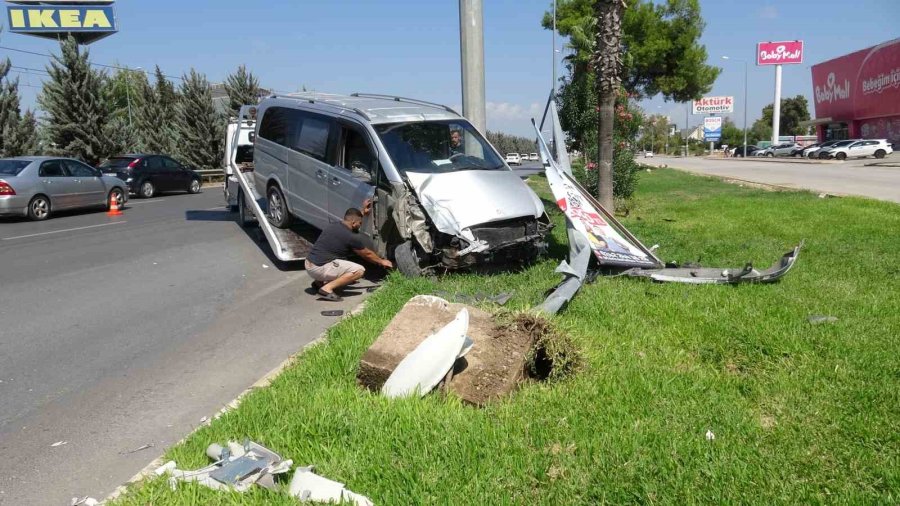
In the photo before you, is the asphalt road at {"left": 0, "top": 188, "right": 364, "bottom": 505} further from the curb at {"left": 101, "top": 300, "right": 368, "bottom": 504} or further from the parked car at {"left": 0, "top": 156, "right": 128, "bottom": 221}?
the parked car at {"left": 0, "top": 156, "right": 128, "bottom": 221}

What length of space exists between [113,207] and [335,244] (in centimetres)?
1343

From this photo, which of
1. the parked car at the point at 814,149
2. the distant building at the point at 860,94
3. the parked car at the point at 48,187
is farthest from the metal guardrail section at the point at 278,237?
the distant building at the point at 860,94

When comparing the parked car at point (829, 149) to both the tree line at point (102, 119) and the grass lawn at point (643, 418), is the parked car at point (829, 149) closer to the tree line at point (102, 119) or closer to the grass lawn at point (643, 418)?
the tree line at point (102, 119)

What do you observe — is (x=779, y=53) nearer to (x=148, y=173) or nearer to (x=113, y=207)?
(x=148, y=173)

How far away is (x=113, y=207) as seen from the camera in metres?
18.9

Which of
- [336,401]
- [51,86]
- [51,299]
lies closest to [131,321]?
[51,299]

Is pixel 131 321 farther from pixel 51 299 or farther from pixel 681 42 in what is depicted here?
pixel 681 42

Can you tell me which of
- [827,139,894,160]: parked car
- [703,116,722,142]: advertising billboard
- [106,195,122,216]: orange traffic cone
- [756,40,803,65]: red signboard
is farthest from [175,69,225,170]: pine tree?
[703,116,722,142]: advertising billboard

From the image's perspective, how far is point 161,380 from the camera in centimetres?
548

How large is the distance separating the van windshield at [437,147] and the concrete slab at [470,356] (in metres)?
4.00

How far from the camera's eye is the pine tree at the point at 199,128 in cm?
3716

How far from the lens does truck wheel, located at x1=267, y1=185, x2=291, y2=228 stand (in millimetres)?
10844

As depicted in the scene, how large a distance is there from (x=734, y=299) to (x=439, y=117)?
486 cm

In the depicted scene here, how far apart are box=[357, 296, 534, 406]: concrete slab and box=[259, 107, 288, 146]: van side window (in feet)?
22.0
